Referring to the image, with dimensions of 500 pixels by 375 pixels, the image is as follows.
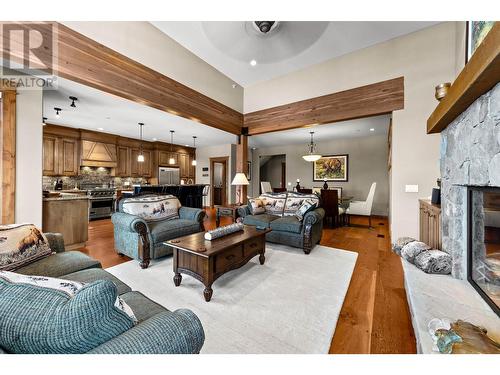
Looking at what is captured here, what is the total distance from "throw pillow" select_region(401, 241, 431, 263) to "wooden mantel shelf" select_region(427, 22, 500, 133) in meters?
1.17

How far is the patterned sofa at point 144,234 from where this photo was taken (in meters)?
2.63

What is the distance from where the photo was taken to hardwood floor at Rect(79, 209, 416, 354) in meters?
1.45

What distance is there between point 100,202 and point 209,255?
5.25m

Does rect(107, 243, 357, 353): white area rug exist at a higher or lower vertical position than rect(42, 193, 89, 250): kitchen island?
lower

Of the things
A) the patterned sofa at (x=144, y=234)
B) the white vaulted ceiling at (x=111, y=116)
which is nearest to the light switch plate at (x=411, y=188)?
the patterned sofa at (x=144, y=234)

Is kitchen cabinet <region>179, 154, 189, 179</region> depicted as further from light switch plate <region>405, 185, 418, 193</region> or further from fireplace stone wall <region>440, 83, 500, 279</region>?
fireplace stone wall <region>440, 83, 500, 279</region>

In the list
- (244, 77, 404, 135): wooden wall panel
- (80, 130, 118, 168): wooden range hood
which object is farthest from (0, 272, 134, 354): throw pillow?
(80, 130, 118, 168): wooden range hood

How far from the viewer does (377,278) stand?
2.44 metres

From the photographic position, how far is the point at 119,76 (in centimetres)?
292

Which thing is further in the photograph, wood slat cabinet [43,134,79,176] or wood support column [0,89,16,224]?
wood slat cabinet [43,134,79,176]

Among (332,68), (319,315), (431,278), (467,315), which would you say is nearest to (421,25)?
(332,68)

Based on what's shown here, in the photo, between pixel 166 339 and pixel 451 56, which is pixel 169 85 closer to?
pixel 166 339

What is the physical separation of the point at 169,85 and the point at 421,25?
4.05 meters

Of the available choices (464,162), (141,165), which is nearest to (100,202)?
(141,165)
